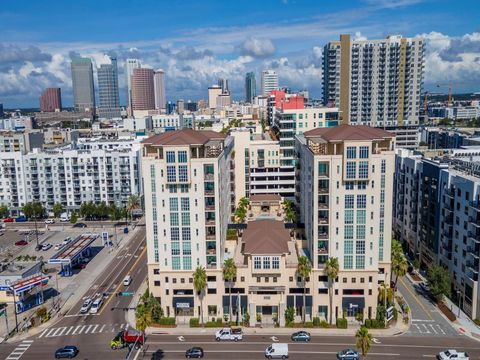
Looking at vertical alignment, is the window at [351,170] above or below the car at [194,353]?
above

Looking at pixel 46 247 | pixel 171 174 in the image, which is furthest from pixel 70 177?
pixel 171 174

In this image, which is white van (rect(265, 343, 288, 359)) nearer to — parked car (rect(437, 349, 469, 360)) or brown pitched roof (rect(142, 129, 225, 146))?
parked car (rect(437, 349, 469, 360))

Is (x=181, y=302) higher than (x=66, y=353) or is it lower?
higher

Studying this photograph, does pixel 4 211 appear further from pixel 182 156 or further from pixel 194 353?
pixel 194 353

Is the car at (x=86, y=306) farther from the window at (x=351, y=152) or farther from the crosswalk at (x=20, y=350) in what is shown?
the window at (x=351, y=152)

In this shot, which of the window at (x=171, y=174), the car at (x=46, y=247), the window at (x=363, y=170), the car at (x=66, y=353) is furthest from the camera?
the car at (x=46, y=247)

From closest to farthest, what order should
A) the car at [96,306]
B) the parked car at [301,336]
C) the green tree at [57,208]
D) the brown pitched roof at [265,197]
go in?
the parked car at [301,336], the car at [96,306], the brown pitched roof at [265,197], the green tree at [57,208]

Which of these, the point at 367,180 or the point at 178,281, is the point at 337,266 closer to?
the point at 367,180

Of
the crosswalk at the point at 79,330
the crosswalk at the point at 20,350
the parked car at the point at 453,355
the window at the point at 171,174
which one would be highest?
the window at the point at 171,174

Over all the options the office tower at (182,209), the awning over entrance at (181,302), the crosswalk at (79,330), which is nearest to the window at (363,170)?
the office tower at (182,209)
